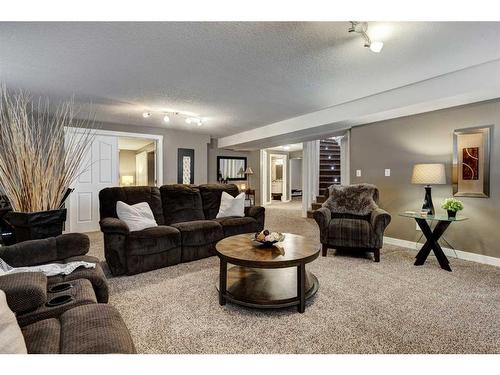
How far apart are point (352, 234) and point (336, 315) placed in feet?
4.91

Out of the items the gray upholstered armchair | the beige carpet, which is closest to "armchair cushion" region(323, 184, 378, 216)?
the gray upholstered armchair

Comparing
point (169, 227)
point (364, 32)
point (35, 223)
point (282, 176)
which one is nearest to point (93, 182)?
point (169, 227)

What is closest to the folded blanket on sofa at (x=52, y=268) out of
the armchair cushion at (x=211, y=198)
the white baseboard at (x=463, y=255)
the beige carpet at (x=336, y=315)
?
the beige carpet at (x=336, y=315)

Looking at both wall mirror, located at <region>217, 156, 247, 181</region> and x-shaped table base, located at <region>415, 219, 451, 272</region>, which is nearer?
x-shaped table base, located at <region>415, 219, 451, 272</region>

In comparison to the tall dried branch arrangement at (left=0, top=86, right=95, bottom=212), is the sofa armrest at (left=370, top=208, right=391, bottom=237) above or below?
below

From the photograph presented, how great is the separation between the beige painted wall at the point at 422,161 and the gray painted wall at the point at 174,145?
12.1ft

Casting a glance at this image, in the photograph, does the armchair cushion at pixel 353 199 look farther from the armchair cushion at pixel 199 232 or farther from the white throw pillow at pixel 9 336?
the white throw pillow at pixel 9 336

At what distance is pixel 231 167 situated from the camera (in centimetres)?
820

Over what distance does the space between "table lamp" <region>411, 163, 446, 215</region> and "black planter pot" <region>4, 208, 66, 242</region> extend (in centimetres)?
388

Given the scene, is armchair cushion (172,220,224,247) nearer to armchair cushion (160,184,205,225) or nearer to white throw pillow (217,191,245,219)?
armchair cushion (160,184,205,225)

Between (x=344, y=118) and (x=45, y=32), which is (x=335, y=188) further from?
(x=45, y=32)

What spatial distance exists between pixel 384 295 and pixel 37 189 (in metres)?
2.83

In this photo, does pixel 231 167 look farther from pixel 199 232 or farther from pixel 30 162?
pixel 30 162

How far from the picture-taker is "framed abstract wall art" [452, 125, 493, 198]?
3209mm
